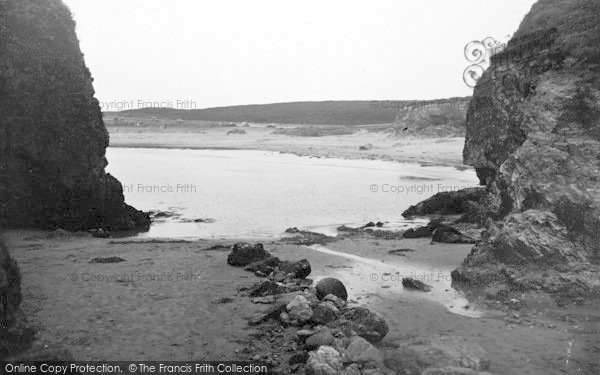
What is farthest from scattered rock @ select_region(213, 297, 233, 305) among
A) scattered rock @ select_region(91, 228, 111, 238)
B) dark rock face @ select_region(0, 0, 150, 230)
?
dark rock face @ select_region(0, 0, 150, 230)

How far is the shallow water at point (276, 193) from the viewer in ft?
76.0

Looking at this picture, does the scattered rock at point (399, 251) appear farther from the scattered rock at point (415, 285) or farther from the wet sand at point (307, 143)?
the wet sand at point (307, 143)

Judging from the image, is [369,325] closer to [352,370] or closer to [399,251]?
[352,370]

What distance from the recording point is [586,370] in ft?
26.4

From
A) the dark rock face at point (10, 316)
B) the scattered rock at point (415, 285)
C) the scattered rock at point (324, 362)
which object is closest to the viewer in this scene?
the dark rock face at point (10, 316)

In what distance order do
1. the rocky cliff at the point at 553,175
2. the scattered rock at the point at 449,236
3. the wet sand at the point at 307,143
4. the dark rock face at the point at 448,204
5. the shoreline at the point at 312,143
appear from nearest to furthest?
the rocky cliff at the point at 553,175 → the scattered rock at the point at 449,236 → the dark rock face at the point at 448,204 → the shoreline at the point at 312,143 → the wet sand at the point at 307,143

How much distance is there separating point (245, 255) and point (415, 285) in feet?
15.6

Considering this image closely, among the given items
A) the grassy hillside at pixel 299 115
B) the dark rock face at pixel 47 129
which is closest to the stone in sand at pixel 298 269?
the dark rock face at pixel 47 129

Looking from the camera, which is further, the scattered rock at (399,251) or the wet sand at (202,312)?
the scattered rock at (399,251)

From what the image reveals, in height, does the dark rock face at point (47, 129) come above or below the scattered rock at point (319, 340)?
above

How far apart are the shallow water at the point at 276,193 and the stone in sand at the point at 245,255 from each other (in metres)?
5.44

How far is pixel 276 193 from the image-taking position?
32.3m

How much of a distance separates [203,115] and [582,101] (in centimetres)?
13647

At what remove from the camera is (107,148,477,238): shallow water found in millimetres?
23156
